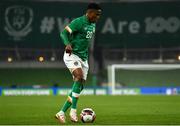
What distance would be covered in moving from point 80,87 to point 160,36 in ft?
127

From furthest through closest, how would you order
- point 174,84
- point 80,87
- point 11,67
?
point 11,67
point 174,84
point 80,87

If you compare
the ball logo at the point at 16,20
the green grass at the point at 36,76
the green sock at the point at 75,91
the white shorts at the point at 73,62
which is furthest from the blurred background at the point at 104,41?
the green sock at the point at 75,91

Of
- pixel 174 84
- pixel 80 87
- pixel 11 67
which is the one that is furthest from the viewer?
pixel 11 67

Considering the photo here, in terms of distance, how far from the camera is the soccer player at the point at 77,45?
1008 centimetres

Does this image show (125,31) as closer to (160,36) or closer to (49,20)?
(160,36)

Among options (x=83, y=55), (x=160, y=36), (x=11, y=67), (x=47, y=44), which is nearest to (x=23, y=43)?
(x=47, y=44)

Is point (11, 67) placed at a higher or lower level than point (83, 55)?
lower

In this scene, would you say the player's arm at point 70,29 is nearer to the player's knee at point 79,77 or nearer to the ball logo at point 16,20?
the player's knee at point 79,77

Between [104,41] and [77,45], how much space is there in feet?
127

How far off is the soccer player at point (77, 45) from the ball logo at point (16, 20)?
3642 centimetres

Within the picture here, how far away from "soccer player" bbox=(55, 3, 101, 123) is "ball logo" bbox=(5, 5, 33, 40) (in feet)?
119

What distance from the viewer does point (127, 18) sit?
48344mm

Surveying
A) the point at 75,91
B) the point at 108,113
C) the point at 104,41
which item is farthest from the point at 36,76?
the point at 75,91

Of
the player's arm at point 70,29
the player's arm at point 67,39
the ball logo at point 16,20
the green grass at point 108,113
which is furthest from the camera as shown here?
the ball logo at point 16,20
